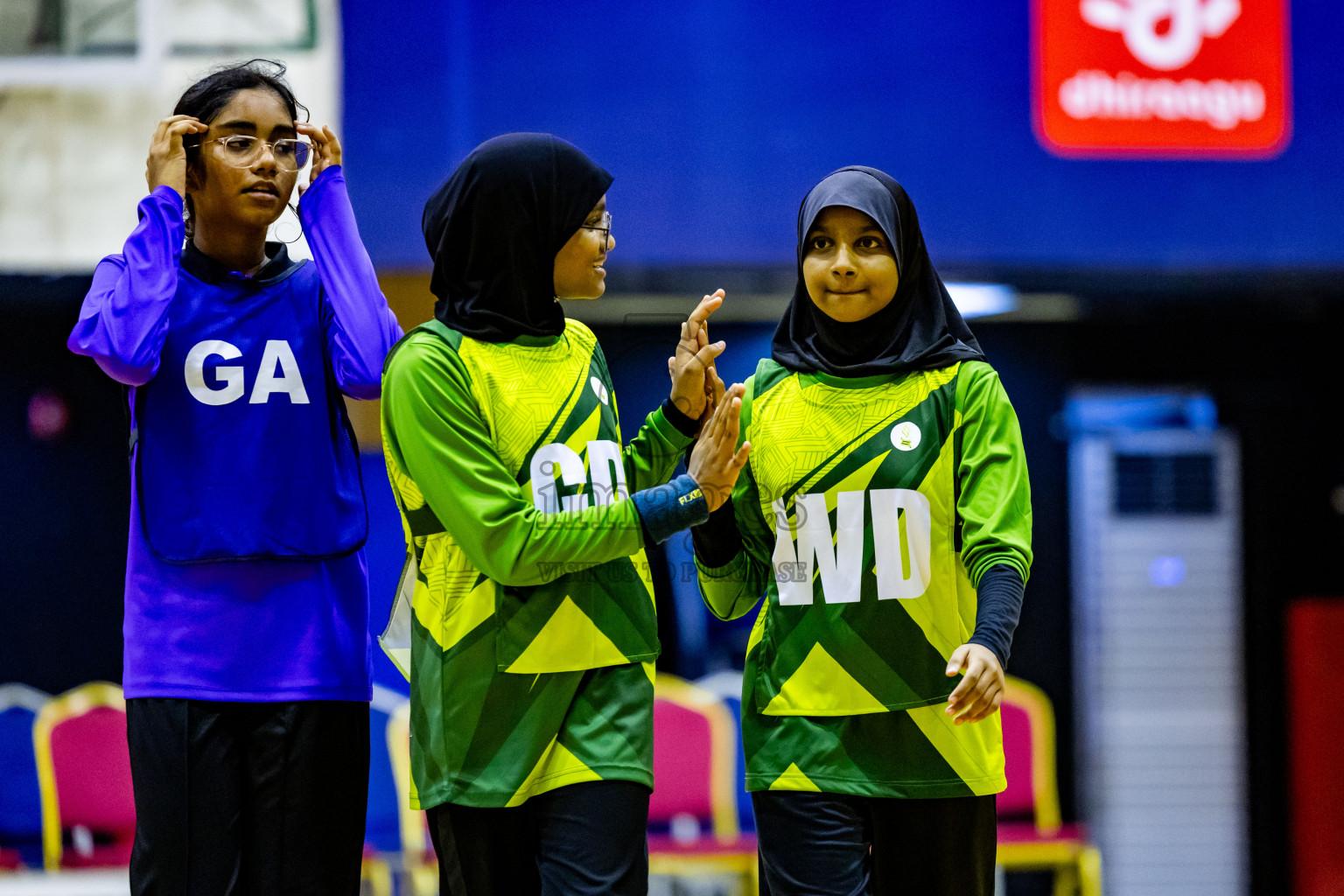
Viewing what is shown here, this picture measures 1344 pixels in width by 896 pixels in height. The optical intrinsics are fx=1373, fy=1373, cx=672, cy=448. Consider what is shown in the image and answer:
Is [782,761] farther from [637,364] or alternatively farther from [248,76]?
[637,364]

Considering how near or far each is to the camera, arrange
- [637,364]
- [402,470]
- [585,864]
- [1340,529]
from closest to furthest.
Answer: [585,864] → [402,470] → [637,364] → [1340,529]

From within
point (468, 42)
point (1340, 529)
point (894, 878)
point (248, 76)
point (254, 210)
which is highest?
point (468, 42)

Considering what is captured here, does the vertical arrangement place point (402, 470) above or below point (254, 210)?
below

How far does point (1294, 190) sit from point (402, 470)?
10.9ft

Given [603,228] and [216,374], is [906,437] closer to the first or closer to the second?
[603,228]

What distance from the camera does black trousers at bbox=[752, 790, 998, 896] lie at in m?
2.11

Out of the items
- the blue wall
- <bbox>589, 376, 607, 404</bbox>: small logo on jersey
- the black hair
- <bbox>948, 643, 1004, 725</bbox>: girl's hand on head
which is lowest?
<bbox>948, 643, 1004, 725</bbox>: girl's hand on head

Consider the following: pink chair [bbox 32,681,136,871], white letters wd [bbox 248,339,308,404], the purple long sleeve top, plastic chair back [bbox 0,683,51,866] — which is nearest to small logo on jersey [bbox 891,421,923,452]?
the purple long sleeve top

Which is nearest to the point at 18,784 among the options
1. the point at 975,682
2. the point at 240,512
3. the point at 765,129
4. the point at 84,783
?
the point at 84,783

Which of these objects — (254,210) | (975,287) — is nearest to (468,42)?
(975,287)

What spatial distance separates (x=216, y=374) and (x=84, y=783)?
2426 mm

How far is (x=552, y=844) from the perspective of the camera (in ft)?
6.35

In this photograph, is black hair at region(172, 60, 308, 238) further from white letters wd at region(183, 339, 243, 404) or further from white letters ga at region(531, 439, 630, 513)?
white letters ga at region(531, 439, 630, 513)

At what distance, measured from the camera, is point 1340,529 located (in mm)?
4414
